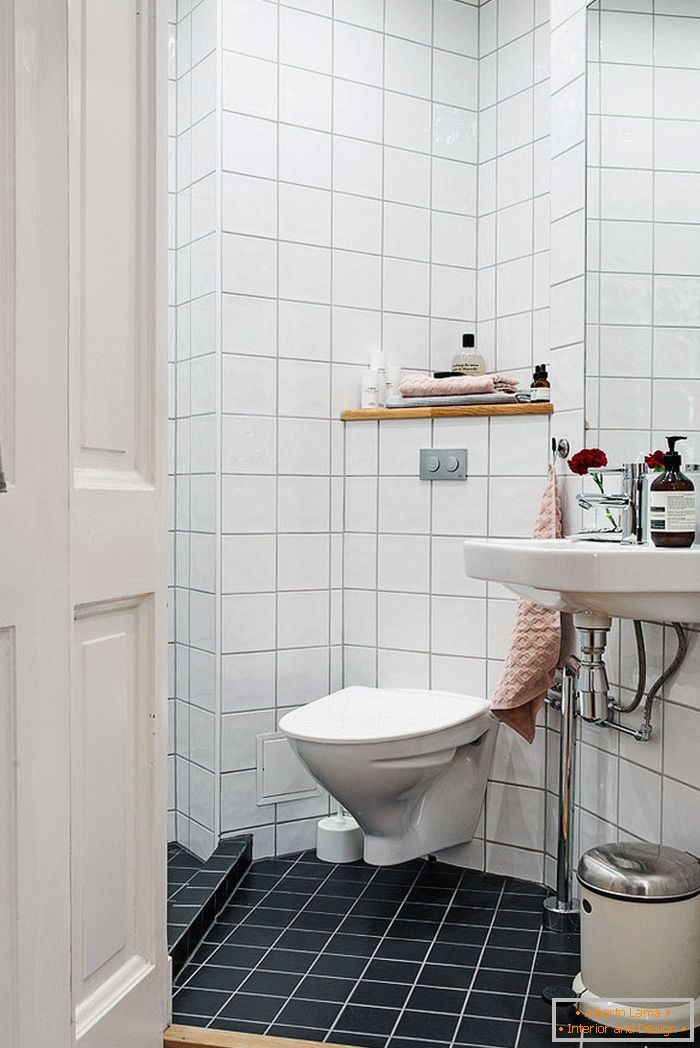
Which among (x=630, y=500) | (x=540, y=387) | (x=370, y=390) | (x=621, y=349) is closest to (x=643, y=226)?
(x=621, y=349)

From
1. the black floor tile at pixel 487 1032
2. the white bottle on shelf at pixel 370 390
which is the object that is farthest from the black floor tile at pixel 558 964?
the white bottle on shelf at pixel 370 390

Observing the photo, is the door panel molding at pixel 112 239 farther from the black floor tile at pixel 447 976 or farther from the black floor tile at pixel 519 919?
the black floor tile at pixel 519 919

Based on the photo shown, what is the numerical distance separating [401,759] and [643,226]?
1.24 m

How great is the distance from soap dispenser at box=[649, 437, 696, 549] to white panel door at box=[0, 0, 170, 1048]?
91 centimetres

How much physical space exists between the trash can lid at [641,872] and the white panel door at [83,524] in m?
0.77

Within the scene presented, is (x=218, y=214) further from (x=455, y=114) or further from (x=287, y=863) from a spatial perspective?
(x=287, y=863)

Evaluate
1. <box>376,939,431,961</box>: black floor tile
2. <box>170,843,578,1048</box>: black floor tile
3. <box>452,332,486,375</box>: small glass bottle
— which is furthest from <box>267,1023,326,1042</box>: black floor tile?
<box>452,332,486,375</box>: small glass bottle

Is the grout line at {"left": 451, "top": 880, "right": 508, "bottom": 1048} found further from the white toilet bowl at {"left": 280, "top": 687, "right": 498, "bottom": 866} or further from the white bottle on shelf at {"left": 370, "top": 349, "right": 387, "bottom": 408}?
the white bottle on shelf at {"left": 370, "top": 349, "right": 387, "bottom": 408}

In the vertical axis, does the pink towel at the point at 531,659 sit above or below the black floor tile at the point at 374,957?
above

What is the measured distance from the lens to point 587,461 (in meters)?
2.14

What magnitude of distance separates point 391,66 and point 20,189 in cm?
180

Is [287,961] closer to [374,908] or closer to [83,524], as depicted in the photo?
[374,908]

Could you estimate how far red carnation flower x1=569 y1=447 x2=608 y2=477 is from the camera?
213 centimetres

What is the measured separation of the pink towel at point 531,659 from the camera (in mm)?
2316
